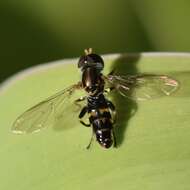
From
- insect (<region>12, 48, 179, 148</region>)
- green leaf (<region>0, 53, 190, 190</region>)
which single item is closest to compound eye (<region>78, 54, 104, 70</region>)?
insect (<region>12, 48, 179, 148</region>)

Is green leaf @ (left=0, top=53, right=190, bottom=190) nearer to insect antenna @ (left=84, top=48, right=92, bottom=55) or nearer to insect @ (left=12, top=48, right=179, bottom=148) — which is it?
insect @ (left=12, top=48, right=179, bottom=148)

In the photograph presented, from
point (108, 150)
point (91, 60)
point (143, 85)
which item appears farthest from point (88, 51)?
point (108, 150)

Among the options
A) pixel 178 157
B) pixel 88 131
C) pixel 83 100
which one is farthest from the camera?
pixel 83 100

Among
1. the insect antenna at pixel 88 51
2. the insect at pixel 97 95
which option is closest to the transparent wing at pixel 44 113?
the insect at pixel 97 95

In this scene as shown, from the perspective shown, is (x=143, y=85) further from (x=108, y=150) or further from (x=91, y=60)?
(x=108, y=150)
